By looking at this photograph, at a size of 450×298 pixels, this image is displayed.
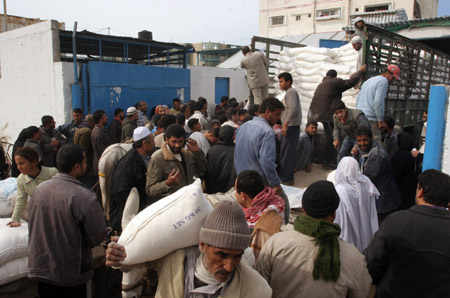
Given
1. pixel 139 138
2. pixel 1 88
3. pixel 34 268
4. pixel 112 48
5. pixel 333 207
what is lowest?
pixel 34 268

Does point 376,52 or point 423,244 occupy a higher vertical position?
point 376,52

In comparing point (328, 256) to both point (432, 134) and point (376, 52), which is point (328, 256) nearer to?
point (432, 134)

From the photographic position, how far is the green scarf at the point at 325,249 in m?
1.68

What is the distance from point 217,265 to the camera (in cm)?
141

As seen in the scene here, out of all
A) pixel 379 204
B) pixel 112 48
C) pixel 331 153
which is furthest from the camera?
pixel 112 48

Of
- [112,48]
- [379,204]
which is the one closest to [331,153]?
[379,204]

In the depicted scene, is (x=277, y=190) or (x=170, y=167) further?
(x=277, y=190)

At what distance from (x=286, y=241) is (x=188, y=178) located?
5.63 ft

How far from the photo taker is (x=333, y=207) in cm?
188

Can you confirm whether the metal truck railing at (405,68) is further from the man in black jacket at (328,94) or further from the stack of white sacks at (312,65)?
the stack of white sacks at (312,65)

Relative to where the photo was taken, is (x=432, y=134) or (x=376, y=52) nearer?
(x=432, y=134)

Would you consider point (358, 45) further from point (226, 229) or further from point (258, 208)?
point (226, 229)

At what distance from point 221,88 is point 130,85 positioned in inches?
224

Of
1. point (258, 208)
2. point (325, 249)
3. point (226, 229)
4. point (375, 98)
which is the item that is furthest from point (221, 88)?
point (226, 229)
